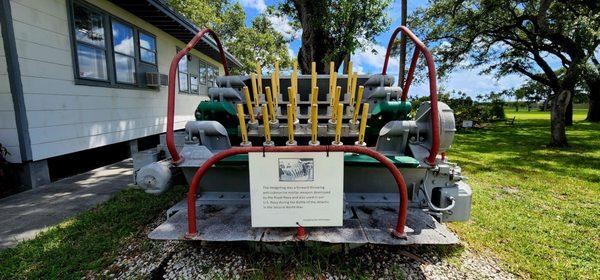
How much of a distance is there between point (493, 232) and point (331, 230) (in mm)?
2153

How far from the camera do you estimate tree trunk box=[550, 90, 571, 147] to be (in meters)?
8.21

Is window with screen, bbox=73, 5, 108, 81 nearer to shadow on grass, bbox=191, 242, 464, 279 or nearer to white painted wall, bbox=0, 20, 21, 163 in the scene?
white painted wall, bbox=0, 20, 21, 163

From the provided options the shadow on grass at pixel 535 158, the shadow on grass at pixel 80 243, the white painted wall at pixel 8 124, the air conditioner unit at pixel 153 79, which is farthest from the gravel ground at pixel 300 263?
the air conditioner unit at pixel 153 79

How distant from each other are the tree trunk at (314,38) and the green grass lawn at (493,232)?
6.44 meters

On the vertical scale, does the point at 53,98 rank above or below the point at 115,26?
below

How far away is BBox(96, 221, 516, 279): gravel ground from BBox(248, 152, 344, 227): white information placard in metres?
0.53

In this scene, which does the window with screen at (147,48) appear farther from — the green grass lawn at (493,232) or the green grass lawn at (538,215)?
the green grass lawn at (538,215)

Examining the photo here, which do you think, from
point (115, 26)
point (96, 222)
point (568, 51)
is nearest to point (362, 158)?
point (96, 222)

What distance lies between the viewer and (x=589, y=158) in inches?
282

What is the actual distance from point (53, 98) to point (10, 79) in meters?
0.65

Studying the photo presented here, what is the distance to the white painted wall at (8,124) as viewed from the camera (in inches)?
162

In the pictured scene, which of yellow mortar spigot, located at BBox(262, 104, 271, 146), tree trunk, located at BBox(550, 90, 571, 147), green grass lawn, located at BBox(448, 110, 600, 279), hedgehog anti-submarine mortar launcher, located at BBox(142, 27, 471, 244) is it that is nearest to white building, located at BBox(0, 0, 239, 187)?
hedgehog anti-submarine mortar launcher, located at BBox(142, 27, 471, 244)

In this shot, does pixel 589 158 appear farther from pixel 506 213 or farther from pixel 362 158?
pixel 362 158

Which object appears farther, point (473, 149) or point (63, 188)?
point (473, 149)
